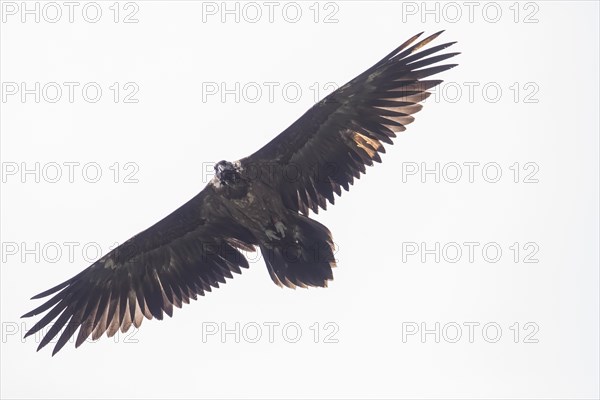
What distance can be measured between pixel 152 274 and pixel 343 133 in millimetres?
4180

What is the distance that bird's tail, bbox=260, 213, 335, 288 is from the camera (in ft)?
67.8

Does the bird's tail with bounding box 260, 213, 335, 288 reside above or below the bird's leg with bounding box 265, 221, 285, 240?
below

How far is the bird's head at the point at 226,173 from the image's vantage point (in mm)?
20547

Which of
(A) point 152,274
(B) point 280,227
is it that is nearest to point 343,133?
(B) point 280,227

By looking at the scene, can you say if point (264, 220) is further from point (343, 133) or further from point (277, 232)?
point (343, 133)

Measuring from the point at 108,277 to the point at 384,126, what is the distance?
5411 millimetres

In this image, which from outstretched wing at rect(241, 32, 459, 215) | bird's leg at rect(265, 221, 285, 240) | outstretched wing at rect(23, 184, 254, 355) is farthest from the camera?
outstretched wing at rect(23, 184, 254, 355)

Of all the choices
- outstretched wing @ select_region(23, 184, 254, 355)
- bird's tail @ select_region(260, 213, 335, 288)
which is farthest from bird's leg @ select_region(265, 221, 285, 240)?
outstretched wing @ select_region(23, 184, 254, 355)

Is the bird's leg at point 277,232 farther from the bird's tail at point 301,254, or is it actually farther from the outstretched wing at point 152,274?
the outstretched wing at point 152,274

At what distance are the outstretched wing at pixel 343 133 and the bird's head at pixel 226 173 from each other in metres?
0.24

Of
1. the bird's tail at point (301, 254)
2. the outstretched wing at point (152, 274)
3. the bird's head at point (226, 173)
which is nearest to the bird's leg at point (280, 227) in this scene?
the bird's tail at point (301, 254)

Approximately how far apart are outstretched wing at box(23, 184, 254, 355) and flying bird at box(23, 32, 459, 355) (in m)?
0.02

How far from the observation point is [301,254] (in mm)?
20859

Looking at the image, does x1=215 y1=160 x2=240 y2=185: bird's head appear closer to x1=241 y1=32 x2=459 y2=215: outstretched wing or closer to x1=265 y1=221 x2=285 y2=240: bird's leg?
x1=241 y1=32 x2=459 y2=215: outstretched wing
